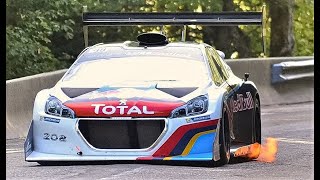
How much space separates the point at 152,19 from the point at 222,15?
34.7 inches

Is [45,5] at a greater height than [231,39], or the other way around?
[45,5]

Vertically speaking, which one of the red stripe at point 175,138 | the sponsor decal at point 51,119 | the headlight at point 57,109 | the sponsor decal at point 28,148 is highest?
the headlight at point 57,109

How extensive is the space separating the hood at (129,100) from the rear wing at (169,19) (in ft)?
11.2

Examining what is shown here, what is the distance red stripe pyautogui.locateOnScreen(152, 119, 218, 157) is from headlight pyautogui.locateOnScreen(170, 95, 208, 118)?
11 centimetres

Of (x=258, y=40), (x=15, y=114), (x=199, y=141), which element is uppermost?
(x=199, y=141)

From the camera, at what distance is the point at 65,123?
10.6 m

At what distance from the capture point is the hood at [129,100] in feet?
34.4

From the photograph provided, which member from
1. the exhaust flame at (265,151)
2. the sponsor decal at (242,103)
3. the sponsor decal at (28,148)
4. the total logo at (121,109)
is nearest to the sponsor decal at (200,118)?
the total logo at (121,109)

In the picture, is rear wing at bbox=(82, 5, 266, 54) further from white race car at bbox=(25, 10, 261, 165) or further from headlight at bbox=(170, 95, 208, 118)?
headlight at bbox=(170, 95, 208, 118)

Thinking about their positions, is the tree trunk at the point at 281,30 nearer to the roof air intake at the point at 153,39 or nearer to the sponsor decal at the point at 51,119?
the roof air intake at the point at 153,39

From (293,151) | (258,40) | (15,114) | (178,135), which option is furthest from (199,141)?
(258,40)

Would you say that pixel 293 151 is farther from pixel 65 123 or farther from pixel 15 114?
pixel 15 114

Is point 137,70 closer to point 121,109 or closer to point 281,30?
point 121,109

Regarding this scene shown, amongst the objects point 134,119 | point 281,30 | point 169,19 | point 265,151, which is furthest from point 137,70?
point 281,30
